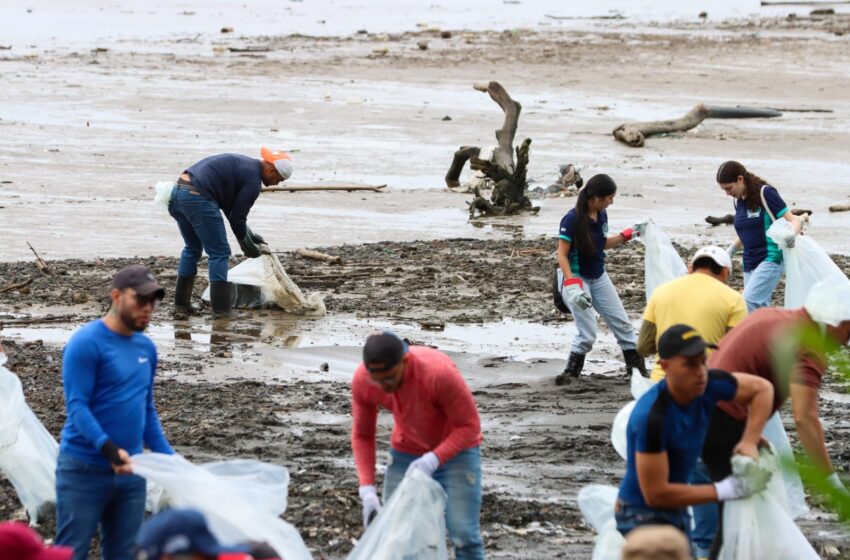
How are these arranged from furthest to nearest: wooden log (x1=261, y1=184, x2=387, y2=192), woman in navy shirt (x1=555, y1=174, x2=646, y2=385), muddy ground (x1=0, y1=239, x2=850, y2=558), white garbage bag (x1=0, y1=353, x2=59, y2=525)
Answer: wooden log (x1=261, y1=184, x2=387, y2=192) → woman in navy shirt (x1=555, y1=174, x2=646, y2=385) → muddy ground (x1=0, y1=239, x2=850, y2=558) → white garbage bag (x1=0, y1=353, x2=59, y2=525)

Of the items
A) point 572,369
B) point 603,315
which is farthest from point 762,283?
point 572,369

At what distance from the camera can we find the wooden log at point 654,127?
2347 centimetres

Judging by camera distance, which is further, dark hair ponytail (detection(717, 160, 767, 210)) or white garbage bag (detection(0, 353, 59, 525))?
dark hair ponytail (detection(717, 160, 767, 210))

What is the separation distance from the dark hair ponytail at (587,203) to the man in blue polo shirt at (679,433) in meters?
3.99

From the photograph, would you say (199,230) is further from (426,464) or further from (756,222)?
(426,464)

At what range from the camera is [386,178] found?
68.0ft

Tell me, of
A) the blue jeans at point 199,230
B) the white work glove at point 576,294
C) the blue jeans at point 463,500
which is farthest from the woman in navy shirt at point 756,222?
the blue jeans at point 463,500

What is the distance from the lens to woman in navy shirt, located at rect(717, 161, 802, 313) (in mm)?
9820

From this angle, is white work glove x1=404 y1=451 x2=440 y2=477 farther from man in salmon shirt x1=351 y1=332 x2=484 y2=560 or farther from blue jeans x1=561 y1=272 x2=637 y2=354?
blue jeans x1=561 y1=272 x2=637 y2=354

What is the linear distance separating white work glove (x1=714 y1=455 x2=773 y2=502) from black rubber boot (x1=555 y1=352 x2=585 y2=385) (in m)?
4.55

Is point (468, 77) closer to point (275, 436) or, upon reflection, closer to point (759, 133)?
point (759, 133)

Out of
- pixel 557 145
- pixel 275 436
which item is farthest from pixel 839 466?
pixel 557 145

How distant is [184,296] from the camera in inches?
477

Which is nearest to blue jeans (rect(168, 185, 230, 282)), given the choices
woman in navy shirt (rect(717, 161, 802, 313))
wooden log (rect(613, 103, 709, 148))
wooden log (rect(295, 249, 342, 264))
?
wooden log (rect(295, 249, 342, 264))
